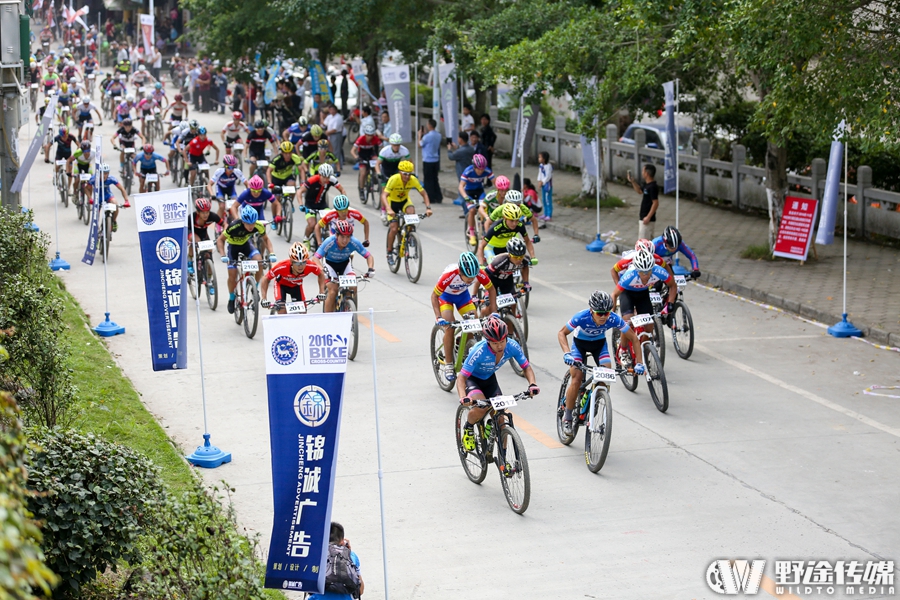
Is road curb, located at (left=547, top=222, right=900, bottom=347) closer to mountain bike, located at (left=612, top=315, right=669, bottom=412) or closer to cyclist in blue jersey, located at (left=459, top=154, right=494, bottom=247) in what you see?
mountain bike, located at (left=612, top=315, right=669, bottom=412)

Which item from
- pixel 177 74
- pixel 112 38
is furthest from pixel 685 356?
pixel 112 38

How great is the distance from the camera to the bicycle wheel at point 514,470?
1007cm

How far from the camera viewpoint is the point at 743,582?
8.80 m

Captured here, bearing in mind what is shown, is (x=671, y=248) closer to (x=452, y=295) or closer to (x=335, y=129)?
(x=452, y=295)

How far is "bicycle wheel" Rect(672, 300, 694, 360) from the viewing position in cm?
1498

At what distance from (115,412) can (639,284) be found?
6.11m

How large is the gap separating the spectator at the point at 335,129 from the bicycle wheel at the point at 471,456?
23213mm

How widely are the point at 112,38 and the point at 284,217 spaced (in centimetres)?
5448

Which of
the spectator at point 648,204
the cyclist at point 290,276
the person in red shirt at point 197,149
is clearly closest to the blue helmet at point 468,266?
the cyclist at point 290,276

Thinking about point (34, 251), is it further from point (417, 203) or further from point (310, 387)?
point (417, 203)

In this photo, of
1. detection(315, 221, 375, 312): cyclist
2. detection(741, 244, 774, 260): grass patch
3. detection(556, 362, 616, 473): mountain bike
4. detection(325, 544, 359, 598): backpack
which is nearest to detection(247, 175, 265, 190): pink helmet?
detection(315, 221, 375, 312): cyclist

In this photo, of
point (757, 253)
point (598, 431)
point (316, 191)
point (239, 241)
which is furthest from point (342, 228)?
point (757, 253)

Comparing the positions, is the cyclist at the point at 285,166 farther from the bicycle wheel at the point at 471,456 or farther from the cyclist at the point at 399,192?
the bicycle wheel at the point at 471,456

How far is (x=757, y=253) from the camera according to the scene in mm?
21422
